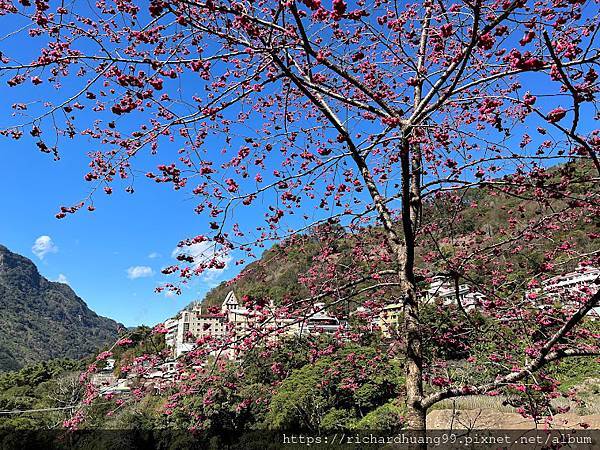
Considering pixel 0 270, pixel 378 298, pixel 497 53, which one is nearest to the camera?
pixel 497 53

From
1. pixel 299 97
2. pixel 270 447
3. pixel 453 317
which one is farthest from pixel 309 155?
pixel 270 447

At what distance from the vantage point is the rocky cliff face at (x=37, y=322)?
11075cm

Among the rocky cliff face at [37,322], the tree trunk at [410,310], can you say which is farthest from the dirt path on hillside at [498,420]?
the rocky cliff face at [37,322]

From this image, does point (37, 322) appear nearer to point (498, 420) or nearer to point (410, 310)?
point (498, 420)

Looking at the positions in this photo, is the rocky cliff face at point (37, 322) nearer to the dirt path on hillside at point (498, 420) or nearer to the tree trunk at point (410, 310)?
the dirt path on hillside at point (498, 420)

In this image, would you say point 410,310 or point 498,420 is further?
point 498,420

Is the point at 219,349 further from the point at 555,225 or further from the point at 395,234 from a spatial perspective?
the point at 555,225

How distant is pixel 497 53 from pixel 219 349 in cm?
300

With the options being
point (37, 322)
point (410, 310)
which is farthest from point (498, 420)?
point (37, 322)

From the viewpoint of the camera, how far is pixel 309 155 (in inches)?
143

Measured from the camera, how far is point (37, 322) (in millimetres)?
144250

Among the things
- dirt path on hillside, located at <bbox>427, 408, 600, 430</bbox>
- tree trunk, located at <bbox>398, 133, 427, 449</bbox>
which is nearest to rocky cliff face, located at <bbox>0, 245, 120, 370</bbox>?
dirt path on hillside, located at <bbox>427, 408, 600, 430</bbox>

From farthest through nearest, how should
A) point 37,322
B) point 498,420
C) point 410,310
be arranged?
1. point 37,322
2. point 498,420
3. point 410,310

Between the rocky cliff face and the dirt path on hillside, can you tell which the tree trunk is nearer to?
the dirt path on hillside
